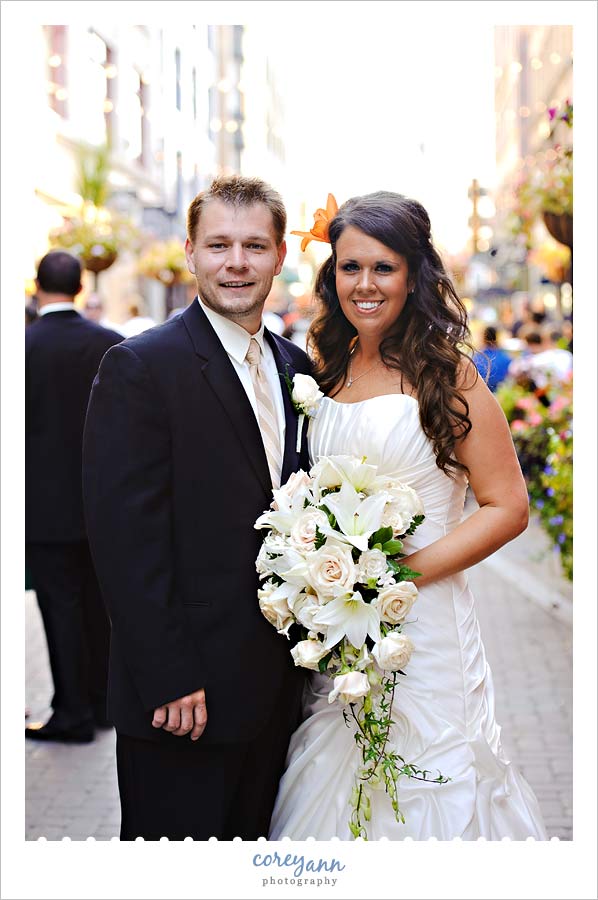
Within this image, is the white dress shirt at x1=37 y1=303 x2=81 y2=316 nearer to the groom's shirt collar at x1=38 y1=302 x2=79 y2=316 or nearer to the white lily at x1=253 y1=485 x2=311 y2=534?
the groom's shirt collar at x1=38 y1=302 x2=79 y2=316

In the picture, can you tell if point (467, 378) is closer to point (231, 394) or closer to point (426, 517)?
point (426, 517)

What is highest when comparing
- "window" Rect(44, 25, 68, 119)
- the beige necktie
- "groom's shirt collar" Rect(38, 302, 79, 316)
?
"window" Rect(44, 25, 68, 119)

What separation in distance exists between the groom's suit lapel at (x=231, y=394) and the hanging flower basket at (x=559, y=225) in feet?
16.9

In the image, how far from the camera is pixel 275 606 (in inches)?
113

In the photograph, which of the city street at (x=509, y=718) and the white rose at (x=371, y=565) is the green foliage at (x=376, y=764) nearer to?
the white rose at (x=371, y=565)

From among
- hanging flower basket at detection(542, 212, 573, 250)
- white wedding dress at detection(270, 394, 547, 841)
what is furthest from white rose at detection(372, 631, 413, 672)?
hanging flower basket at detection(542, 212, 573, 250)

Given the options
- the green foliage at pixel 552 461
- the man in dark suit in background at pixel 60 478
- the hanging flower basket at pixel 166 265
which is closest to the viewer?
the man in dark suit in background at pixel 60 478

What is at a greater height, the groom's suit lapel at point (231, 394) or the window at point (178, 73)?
the window at point (178, 73)

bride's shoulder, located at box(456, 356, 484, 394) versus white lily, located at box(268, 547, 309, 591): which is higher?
bride's shoulder, located at box(456, 356, 484, 394)

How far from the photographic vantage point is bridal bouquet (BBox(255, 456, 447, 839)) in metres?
2.80

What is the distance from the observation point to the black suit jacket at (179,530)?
115 inches

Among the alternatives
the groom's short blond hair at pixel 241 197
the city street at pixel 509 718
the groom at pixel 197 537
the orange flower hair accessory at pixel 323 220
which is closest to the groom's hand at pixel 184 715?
the groom at pixel 197 537

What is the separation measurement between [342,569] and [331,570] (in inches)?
1.3

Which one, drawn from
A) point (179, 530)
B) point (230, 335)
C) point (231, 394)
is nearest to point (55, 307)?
point (230, 335)
